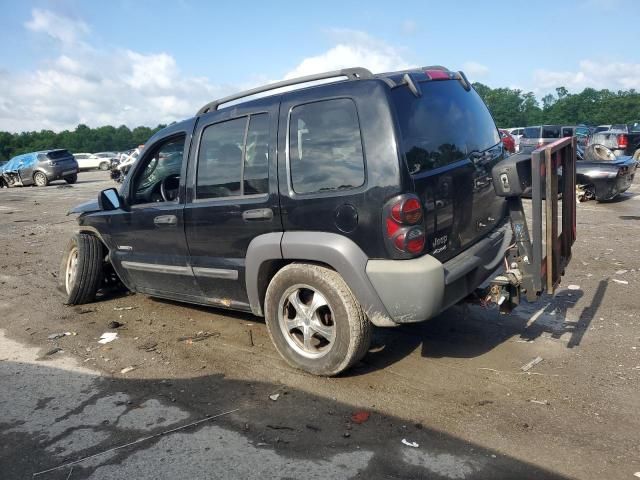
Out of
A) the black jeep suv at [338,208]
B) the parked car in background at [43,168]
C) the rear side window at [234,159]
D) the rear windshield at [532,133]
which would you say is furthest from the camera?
the rear windshield at [532,133]

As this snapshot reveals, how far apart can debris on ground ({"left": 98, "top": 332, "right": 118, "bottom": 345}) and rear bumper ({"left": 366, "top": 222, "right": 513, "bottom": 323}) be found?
9.18ft

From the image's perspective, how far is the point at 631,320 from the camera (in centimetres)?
479

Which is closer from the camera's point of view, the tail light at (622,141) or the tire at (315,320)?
the tire at (315,320)

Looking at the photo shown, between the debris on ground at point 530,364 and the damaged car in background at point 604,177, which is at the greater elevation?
the damaged car in background at point 604,177

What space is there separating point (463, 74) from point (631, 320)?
2.66 metres

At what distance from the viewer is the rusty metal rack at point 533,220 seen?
3520mm

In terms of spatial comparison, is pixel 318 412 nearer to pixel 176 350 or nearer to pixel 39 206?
pixel 176 350

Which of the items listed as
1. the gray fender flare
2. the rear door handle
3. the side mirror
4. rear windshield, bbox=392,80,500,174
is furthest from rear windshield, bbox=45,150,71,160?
rear windshield, bbox=392,80,500,174

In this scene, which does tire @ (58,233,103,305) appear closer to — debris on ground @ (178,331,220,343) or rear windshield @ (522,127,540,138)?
debris on ground @ (178,331,220,343)

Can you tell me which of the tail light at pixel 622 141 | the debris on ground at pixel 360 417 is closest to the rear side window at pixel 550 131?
the tail light at pixel 622 141

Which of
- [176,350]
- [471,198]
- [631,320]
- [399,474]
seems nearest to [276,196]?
[471,198]

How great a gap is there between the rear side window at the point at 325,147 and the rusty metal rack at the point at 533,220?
1016 millimetres

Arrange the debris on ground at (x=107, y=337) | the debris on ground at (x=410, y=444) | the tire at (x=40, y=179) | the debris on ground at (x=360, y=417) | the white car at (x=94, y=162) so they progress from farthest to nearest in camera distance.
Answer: the white car at (x=94, y=162)
the tire at (x=40, y=179)
the debris on ground at (x=107, y=337)
the debris on ground at (x=360, y=417)
the debris on ground at (x=410, y=444)

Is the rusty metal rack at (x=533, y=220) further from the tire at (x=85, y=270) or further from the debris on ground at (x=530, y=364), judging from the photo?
the tire at (x=85, y=270)
